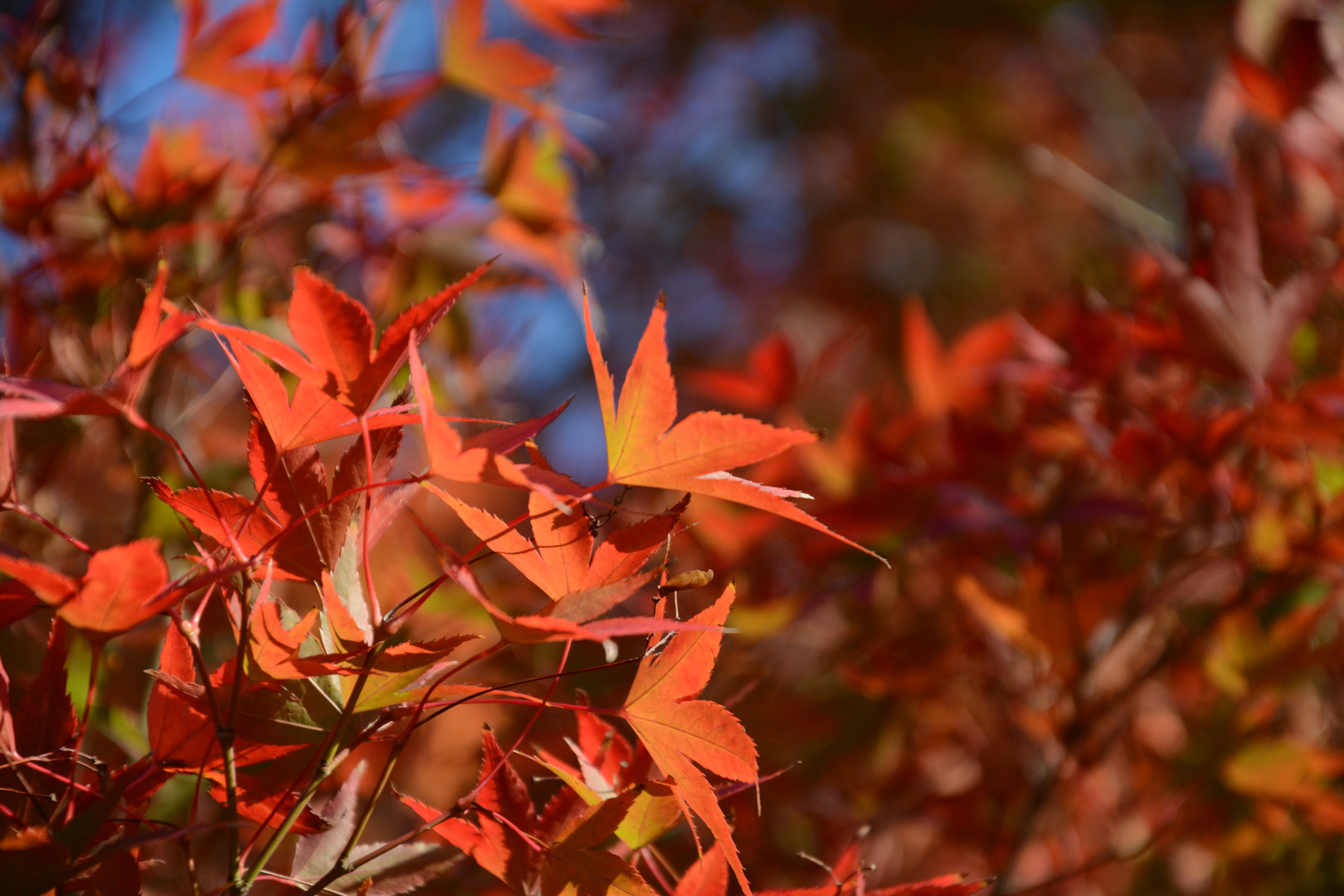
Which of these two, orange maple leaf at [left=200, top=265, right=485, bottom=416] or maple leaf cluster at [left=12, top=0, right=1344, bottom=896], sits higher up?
orange maple leaf at [left=200, top=265, right=485, bottom=416]

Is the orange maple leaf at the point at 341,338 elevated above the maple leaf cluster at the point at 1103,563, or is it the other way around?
the orange maple leaf at the point at 341,338

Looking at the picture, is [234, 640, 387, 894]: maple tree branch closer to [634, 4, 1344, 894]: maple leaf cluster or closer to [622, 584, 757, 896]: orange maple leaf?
[622, 584, 757, 896]: orange maple leaf

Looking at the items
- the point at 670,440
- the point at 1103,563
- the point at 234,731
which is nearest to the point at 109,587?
the point at 234,731

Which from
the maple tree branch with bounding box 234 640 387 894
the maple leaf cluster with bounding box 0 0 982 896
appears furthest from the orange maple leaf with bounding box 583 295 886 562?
the maple tree branch with bounding box 234 640 387 894

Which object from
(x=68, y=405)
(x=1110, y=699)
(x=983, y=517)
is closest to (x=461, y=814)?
(x=68, y=405)

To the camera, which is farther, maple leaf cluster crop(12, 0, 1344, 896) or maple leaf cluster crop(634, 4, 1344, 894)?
maple leaf cluster crop(634, 4, 1344, 894)

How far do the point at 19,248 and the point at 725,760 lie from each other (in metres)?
0.82

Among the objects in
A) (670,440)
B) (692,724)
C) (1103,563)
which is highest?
(670,440)

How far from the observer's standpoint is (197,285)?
653 mm

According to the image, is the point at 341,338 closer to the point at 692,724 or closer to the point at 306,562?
the point at 306,562

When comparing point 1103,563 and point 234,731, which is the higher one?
point 234,731

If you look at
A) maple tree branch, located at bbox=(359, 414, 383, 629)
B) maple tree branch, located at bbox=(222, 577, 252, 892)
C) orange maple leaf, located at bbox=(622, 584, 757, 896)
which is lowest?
orange maple leaf, located at bbox=(622, 584, 757, 896)

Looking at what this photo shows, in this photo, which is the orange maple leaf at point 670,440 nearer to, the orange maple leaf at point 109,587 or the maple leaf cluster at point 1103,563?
the orange maple leaf at point 109,587

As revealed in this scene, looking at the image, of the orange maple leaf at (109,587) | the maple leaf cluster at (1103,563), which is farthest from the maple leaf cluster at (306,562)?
the maple leaf cluster at (1103,563)
